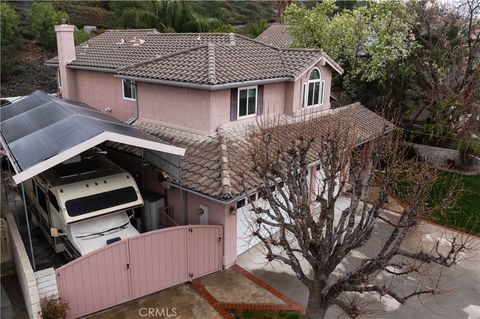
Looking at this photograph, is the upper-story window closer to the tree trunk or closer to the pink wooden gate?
the pink wooden gate

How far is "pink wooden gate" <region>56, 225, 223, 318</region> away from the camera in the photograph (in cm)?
1029

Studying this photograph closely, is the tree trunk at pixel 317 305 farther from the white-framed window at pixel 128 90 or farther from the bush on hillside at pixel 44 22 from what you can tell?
the bush on hillside at pixel 44 22

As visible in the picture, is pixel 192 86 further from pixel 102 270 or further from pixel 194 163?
pixel 102 270

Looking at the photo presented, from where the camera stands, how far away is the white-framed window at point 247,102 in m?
16.2

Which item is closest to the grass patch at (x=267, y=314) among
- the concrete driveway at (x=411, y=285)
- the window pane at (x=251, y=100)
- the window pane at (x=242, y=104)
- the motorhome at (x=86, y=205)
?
the concrete driveway at (x=411, y=285)

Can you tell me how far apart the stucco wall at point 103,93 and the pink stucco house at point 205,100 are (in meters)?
0.05

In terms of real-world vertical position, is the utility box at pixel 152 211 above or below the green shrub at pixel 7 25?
below

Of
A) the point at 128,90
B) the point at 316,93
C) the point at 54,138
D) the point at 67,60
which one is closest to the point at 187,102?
the point at 128,90

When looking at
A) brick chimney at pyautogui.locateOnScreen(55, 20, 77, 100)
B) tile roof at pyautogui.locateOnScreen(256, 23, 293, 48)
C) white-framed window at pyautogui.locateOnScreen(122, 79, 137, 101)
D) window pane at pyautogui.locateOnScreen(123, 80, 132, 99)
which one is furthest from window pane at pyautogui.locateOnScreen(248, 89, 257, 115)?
tile roof at pyautogui.locateOnScreen(256, 23, 293, 48)

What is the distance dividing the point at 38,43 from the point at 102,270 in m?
51.9

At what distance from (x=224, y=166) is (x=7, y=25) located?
47095 mm

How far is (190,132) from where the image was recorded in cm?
1593

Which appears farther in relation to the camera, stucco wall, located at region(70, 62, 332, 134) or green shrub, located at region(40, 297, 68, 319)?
stucco wall, located at region(70, 62, 332, 134)

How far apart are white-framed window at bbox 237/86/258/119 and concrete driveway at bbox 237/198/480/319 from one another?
5.55 metres
